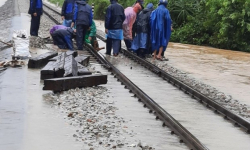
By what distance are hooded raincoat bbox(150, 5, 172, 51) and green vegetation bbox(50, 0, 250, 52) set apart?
5.47 meters

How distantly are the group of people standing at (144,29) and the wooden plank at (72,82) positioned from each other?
18.3 feet

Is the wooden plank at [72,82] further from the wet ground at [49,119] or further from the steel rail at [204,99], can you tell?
the steel rail at [204,99]

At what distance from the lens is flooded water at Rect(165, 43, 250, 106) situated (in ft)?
41.7

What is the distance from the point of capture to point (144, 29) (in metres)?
16.7

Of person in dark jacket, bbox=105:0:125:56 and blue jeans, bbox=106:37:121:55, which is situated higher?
person in dark jacket, bbox=105:0:125:56

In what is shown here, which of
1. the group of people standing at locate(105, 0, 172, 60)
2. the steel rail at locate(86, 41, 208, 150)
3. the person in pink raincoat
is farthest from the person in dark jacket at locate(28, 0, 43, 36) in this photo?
the steel rail at locate(86, 41, 208, 150)

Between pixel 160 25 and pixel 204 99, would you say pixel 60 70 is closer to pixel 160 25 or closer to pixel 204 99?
pixel 204 99

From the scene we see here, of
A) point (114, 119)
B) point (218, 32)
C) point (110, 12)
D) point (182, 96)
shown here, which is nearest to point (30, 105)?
point (114, 119)

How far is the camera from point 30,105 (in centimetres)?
891

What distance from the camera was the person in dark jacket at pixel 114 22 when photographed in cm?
1652

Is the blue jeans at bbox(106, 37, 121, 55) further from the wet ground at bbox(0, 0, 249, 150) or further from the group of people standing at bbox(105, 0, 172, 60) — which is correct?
the wet ground at bbox(0, 0, 249, 150)

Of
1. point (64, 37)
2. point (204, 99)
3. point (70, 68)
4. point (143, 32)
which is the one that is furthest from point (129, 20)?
point (204, 99)

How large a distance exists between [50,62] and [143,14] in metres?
4.79

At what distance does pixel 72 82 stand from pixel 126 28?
739 centimetres
